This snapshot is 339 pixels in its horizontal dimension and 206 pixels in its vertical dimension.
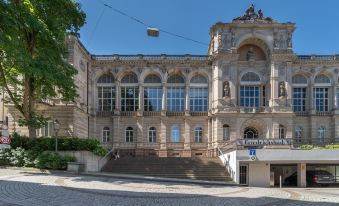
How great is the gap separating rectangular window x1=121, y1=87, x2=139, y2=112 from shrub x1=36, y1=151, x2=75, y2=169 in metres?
21.2

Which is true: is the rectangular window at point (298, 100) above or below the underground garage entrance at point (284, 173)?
above

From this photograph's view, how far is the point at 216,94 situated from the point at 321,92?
1373 centimetres

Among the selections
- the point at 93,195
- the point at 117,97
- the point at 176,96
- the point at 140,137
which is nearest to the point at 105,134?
the point at 140,137

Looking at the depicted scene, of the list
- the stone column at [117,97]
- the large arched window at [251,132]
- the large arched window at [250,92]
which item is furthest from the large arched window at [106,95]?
the large arched window at [251,132]

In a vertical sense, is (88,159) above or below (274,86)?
below

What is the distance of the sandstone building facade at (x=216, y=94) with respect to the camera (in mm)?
41250

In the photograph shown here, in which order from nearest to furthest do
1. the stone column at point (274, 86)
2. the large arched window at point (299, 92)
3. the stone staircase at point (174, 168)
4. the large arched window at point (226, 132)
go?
the stone staircase at point (174, 168) < the large arched window at point (226, 132) < the stone column at point (274, 86) < the large arched window at point (299, 92)

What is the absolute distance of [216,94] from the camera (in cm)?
4153

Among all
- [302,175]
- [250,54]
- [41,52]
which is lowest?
[302,175]

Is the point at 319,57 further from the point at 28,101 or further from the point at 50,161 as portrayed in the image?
the point at 50,161

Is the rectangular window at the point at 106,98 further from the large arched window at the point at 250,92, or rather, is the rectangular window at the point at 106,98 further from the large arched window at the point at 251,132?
the large arched window at the point at 251,132

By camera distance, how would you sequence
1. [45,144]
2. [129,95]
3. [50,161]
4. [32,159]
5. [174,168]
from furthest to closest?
[129,95] → [174,168] → [45,144] → [32,159] → [50,161]

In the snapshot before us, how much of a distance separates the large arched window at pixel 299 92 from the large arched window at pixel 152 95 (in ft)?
54.7

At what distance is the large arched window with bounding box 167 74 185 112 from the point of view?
1748 inches
